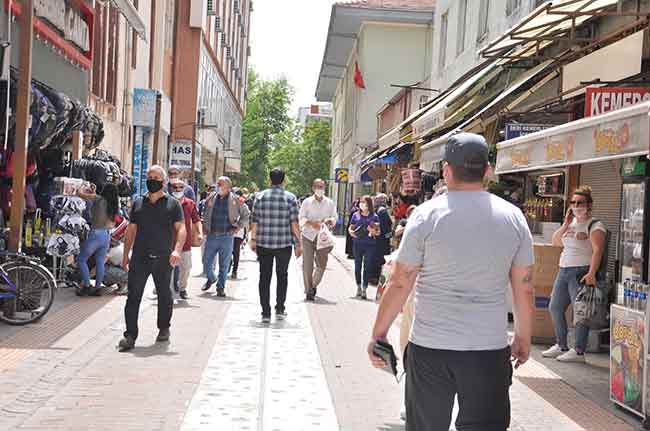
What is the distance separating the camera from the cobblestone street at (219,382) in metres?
6.77

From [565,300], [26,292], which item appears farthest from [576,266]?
[26,292]

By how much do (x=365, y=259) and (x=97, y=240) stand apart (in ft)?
14.8

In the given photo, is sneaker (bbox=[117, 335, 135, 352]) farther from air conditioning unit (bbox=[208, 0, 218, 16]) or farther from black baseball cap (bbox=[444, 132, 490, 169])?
air conditioning unit (bbox=[208, 0, 218, 16])

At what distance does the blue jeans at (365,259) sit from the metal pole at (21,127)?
20.9 ft

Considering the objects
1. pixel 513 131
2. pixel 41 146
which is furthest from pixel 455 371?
pixel 41 146

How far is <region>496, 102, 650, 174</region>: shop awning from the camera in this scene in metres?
6.70

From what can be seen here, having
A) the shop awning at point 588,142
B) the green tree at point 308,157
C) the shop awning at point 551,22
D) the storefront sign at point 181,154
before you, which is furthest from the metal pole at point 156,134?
the green tree at point 308,157

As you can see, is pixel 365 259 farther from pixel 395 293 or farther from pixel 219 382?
pixel 395 293

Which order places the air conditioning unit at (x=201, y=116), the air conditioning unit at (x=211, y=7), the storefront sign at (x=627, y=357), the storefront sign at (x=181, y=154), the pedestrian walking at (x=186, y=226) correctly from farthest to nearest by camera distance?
the air conditioning unit at (x=211, y=7), the air conditioning unit at (x=201, y=116), the storefront sign at (x=181, y=154), the pedestrian walking at (x=186, y=226), the storefront sign at (x=627, y=357)

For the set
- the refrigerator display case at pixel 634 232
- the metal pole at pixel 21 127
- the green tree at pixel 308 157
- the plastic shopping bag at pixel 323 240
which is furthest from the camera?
the green tree at pixel 308 157

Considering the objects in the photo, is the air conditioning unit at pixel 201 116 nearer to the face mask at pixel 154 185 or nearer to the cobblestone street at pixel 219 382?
the cobblestone street at pixel 219 382

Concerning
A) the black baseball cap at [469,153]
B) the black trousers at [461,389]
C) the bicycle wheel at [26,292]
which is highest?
the black baseball cap at [469,153]

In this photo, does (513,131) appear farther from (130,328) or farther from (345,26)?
(345,26)

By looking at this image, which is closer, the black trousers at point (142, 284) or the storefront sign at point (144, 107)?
the black trousers at point (142, 284)
